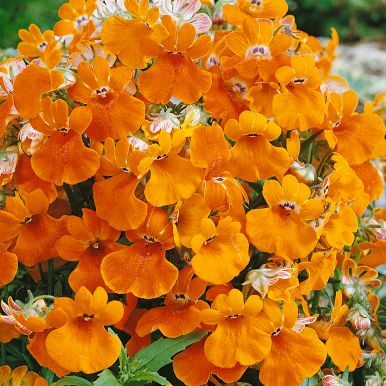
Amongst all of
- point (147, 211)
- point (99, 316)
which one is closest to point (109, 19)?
point (147, 211)

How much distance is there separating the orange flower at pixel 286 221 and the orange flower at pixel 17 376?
40cm

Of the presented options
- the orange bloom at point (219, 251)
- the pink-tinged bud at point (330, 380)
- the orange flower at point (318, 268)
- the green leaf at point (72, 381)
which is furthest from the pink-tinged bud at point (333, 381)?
the green leaf at point (72, 381)

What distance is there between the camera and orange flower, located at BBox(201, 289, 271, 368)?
1115 mm

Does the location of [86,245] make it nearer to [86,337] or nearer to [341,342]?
[86,337]

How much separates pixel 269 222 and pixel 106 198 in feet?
0.79

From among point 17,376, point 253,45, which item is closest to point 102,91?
point 253,45

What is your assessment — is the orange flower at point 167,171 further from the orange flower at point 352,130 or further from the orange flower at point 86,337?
the orange flower at point 352,130

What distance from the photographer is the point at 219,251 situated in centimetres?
112

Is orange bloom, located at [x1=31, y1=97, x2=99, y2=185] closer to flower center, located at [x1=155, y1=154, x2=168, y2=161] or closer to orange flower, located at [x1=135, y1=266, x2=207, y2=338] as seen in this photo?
flower center, located at [x1=155, y1=154, x2=168, y2=161]

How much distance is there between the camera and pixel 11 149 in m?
1.22

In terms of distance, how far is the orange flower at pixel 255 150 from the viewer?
116 centimetres

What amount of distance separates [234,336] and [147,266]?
158 millimetres

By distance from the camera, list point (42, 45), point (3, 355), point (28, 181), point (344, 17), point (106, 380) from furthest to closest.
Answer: point (344, 17)
point (42, 45)
point (3, 355)
point (28, 181)
point (106, 380)

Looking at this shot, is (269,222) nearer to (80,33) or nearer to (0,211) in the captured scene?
(0,211)
